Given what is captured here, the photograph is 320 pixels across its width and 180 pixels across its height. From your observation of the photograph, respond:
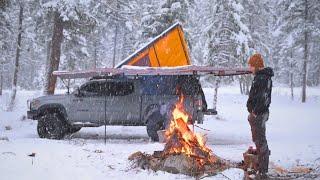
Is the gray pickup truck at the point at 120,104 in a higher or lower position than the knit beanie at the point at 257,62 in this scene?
lower

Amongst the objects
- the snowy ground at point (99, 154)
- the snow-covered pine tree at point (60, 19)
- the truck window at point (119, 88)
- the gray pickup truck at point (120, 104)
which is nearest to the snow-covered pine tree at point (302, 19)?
the snowy ground at point (99, 154)

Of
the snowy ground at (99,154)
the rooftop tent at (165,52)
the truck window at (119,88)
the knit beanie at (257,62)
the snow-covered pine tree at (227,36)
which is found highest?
the snow-covered pine tree at (227,36)

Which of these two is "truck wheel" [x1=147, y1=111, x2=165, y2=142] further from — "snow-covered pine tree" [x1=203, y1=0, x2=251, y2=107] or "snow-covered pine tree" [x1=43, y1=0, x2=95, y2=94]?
"snow-covered pine tree" [x1=203, y1=0, x2=251, y2=107]

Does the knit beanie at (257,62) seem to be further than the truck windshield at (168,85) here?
No

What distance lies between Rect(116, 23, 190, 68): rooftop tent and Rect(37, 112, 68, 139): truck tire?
4160mm

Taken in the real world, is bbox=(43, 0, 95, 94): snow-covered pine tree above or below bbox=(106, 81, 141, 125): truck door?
above

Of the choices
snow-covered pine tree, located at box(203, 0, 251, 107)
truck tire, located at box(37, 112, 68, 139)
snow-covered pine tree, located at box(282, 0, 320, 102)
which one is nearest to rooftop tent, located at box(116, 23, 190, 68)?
truck tire, located at box(37, 112, 68, 139)

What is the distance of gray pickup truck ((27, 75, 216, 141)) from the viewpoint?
44.3 feet

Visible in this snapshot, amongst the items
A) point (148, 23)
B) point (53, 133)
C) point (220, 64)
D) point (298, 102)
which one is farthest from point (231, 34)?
point (53, 133)

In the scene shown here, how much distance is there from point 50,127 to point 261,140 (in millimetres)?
7949

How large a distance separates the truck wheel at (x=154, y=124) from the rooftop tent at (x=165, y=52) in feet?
13.2

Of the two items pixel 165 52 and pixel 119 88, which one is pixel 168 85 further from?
pixel 165 52

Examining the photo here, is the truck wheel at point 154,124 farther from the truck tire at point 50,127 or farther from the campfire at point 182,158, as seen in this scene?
the campfire at point 182,158

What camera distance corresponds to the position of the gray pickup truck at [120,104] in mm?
13492
